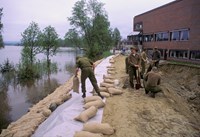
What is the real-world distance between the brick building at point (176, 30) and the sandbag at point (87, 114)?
21713 mm

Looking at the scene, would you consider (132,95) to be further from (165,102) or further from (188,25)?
(188,25)

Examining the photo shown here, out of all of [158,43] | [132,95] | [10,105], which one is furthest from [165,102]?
[158,43]

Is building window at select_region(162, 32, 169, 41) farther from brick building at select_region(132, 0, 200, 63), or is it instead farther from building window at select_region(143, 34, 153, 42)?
building window at select_region(143, 34, 153, 42)

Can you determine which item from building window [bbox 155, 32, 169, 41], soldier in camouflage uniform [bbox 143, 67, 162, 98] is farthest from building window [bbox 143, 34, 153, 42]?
soldier in camouflage uniform [bbox 143, 67, 162, 98]

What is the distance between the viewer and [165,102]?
8734 mm

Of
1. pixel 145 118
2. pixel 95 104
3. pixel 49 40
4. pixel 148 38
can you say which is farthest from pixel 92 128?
pixel 49 40

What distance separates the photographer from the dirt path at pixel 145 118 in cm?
600

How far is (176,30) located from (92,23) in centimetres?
2314

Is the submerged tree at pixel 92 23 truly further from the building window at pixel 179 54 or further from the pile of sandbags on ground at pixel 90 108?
the pile of sandbags on ground at pixel 90 108

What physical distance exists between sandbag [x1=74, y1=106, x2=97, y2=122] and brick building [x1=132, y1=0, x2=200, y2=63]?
71.2 feet

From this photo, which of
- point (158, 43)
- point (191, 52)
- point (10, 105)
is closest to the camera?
point (10, 105)

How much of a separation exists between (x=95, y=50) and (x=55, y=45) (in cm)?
833

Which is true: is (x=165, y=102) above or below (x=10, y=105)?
above

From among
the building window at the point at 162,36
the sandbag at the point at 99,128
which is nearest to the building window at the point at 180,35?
the building window at the point at 162,36
